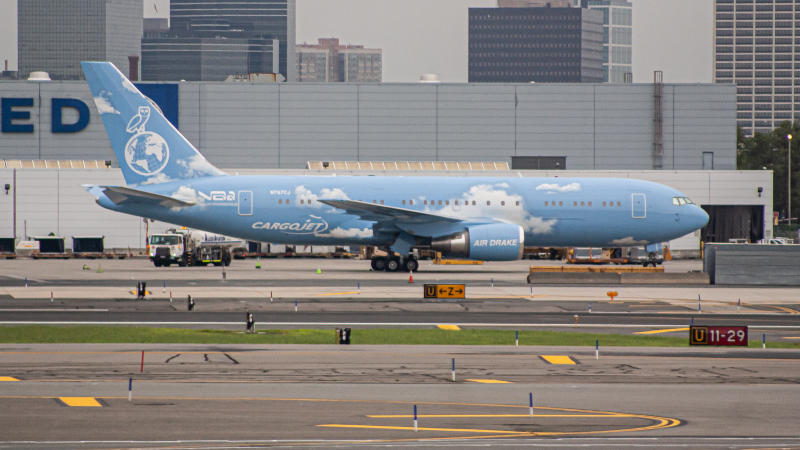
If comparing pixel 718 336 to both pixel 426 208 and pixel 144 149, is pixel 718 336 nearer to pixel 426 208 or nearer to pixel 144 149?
pixel 426 208

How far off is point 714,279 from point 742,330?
2106 cm

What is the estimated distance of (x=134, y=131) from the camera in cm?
4594

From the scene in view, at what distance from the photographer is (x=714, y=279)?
139 feet

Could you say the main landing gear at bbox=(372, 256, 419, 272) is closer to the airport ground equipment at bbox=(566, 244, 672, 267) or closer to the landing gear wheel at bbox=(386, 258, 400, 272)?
the landing gear wheel at bbox=(386, 258, 400, 272)

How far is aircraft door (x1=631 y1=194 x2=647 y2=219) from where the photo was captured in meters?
46.9

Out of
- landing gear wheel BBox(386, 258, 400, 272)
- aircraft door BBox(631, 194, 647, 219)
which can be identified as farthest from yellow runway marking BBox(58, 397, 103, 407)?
aircraft door BBox(631, 194, 647, 219)

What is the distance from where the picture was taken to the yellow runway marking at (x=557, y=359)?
19952mm

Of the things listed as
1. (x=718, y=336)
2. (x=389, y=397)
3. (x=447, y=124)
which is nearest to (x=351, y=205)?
(x=718, y=336)

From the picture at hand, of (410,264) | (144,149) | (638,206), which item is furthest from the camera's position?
(410,264)

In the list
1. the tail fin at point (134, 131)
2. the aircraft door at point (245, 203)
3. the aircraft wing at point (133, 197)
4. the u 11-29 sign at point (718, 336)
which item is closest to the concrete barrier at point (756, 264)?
the u 11-29 sign at point (718, 336)

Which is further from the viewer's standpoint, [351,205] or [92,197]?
[92,197]

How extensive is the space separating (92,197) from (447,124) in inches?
1252

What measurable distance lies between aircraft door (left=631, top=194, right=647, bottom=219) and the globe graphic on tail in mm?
24584

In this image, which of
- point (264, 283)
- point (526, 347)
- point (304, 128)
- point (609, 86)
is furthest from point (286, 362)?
point (609, 86)
